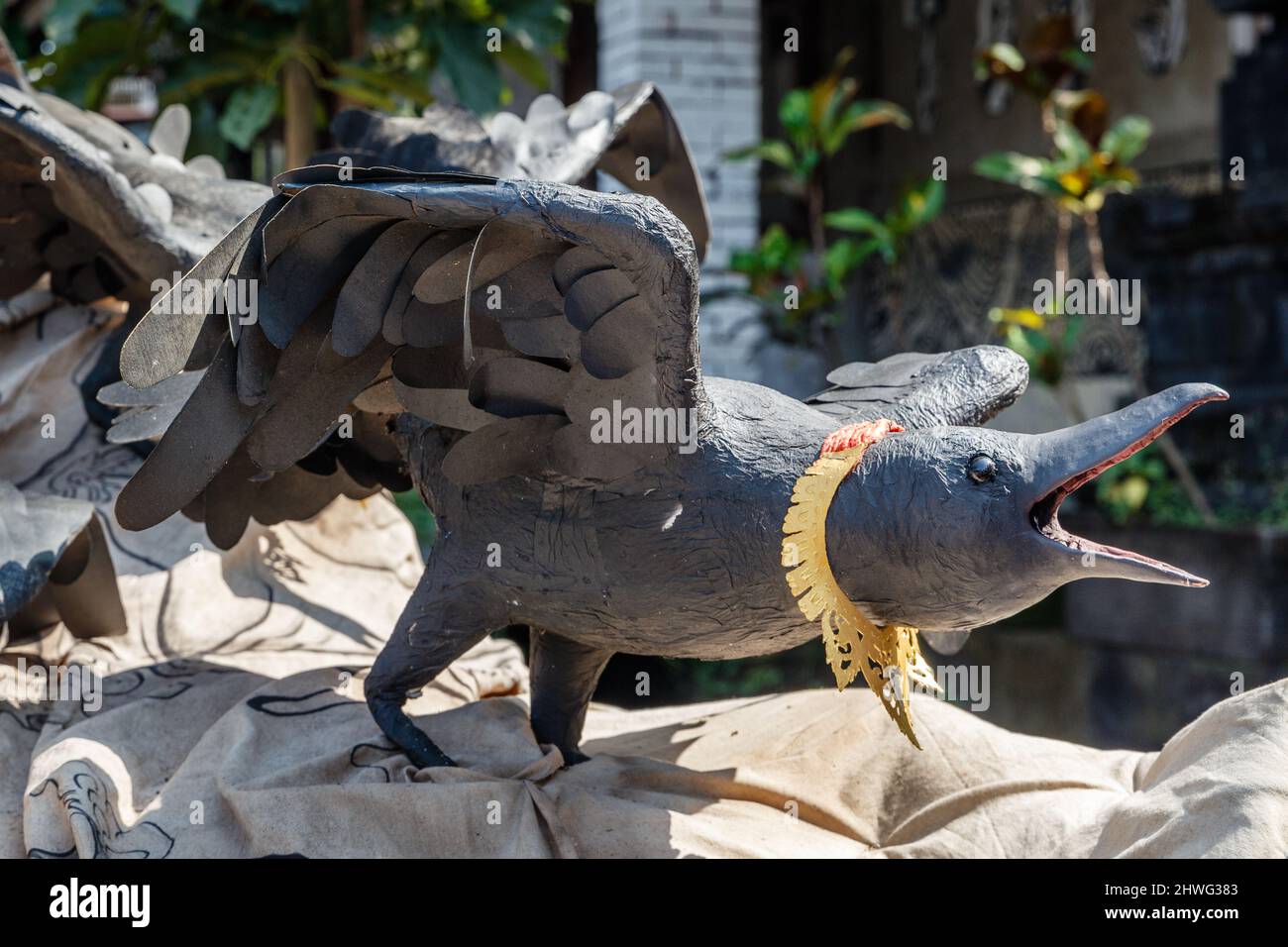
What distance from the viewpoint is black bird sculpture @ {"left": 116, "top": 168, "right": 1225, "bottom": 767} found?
2.00m

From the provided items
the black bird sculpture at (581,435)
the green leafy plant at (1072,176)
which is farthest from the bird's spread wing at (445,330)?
the green leafy plant at (1072,176)

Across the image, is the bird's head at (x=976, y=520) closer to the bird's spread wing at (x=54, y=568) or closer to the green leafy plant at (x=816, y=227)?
the bird's spread wing at (x=54, y=568)

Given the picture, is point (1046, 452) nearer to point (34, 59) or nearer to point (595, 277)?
point (595, 277)

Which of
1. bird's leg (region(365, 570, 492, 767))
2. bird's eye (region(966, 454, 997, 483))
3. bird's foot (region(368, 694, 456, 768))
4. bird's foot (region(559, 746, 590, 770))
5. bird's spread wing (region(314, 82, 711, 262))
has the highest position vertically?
bird's spread wing (region(314, 82, 711, 262))

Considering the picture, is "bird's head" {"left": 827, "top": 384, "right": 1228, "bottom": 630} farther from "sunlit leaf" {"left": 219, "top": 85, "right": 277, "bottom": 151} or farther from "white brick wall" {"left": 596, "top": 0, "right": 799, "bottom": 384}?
"white brick wall" {"left": 596, "top": 0, "right": 799, "bottom": 384}

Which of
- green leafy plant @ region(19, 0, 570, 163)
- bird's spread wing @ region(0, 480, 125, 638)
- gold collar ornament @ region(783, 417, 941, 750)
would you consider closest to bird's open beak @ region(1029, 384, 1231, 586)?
gold collar ornament @ region(783, 417, 941, 750)

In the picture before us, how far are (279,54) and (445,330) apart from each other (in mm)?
3607

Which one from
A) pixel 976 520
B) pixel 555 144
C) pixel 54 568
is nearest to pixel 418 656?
pixel 54 568

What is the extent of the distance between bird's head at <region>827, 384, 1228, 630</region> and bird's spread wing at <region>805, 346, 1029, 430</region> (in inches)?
9.4

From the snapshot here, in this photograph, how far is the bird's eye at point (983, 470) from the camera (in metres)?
2.02

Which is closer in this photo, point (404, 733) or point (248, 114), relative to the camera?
point (404, 733)

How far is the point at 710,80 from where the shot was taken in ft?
20.1

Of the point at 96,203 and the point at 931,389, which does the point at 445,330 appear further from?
the point at 96,203

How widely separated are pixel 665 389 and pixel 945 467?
1.41 ft
